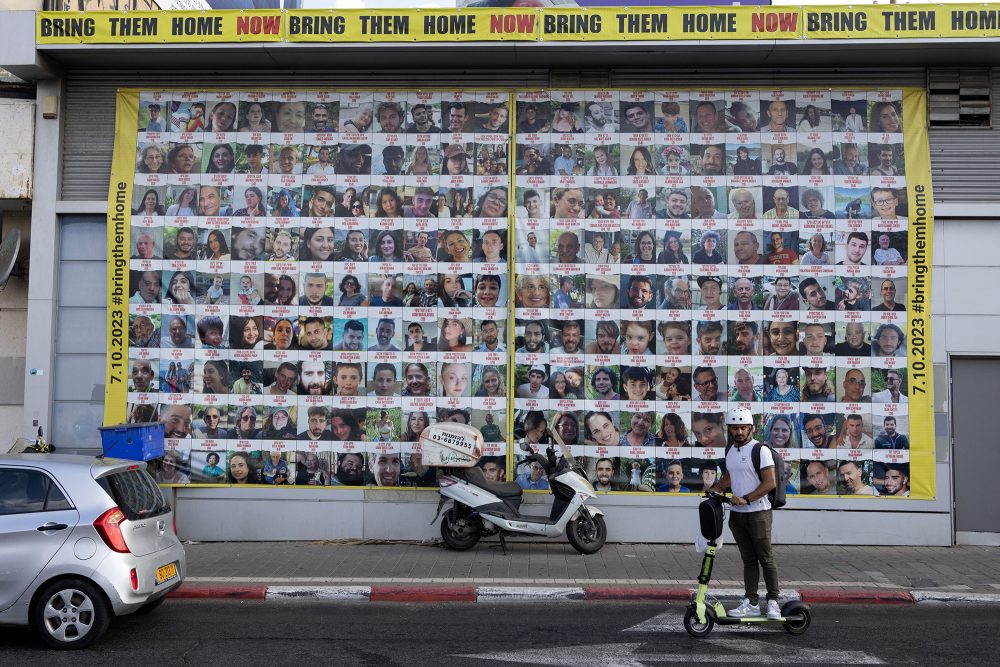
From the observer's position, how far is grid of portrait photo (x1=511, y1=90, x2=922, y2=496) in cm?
1151

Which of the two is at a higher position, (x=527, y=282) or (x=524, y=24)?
(x=524, y=24)

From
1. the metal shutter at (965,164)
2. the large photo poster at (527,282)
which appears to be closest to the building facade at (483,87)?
the metal shutter at (965,164)

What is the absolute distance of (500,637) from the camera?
7566 mm

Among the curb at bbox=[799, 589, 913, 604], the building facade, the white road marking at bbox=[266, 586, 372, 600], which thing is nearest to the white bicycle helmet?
the curb at bbox=[799, 589, 913, 604]

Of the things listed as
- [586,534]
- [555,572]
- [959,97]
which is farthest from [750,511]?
[959,97]

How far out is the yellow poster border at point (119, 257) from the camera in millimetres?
11820

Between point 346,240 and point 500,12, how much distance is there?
3.66m

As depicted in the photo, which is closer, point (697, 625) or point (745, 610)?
point (697, 625)

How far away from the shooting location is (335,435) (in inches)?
462

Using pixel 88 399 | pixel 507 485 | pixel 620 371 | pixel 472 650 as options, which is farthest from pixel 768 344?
pixel 88 399

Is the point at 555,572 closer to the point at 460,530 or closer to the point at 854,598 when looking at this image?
the point at 460,530

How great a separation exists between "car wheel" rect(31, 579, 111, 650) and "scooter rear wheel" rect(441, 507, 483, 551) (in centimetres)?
459

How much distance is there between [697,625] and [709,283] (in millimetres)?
5410

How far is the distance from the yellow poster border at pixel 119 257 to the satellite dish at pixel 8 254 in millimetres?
1366
